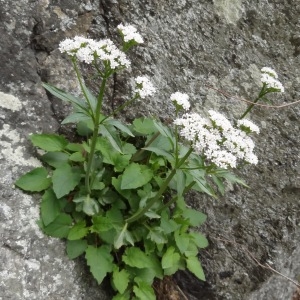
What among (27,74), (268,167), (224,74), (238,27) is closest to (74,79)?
(27,74)

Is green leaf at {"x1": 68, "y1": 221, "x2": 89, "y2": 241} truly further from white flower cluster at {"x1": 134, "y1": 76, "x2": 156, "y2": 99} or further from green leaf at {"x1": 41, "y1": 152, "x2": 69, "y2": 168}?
white flower cluster at {"x1": 134, "y1": 76, "x2": 156, "y2": 99}

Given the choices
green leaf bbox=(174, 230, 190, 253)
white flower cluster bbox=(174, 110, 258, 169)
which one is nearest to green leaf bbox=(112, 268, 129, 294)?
green leaf bbox=(174, 230, 190, 253)

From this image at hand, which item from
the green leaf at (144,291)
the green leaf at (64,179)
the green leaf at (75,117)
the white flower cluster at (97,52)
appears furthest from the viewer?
the green leaf at (144,291)

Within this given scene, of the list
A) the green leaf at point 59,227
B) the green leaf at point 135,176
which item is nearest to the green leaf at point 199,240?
the green leaf at point 135,176

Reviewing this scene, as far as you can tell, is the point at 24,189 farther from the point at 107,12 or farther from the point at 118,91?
the point at 107,12

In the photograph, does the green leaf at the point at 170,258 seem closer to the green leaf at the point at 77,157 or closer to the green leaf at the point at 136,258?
the green leaf at the point at 136,258

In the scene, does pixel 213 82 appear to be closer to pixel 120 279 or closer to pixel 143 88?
pixel 143 88

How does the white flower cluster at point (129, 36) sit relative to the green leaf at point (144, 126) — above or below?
above

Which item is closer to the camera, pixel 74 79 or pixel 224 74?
pixel 74 79
